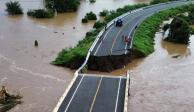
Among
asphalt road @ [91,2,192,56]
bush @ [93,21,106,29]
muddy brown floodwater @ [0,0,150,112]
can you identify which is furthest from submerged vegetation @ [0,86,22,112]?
bush @ [93,21,106,29]

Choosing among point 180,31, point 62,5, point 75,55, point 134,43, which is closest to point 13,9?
point 62,5

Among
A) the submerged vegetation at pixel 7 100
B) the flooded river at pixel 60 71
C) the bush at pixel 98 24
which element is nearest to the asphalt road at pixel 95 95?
the flooded river at pixel 60 71

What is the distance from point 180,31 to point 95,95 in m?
22.0

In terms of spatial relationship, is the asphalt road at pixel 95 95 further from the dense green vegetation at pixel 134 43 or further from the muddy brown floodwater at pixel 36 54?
the dense green vegetation at pixel 134 43

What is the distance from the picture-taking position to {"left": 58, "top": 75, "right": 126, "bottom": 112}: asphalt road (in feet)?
85.9

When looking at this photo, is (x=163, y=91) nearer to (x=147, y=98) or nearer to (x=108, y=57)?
(x=147, y=98)

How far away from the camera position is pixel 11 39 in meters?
47.3

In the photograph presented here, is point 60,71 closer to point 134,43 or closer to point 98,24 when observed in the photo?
point 134,43

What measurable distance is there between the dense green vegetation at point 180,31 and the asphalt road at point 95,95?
1825 cm

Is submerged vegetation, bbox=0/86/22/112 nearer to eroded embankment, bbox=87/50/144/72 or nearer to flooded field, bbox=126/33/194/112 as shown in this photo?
flooded field, bbox=126/33/194/112

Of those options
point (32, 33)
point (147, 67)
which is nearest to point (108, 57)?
point (147, 67)

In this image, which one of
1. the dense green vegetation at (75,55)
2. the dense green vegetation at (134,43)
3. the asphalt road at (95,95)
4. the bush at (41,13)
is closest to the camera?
the asphalt road at (95,95)

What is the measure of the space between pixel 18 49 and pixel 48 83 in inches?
421

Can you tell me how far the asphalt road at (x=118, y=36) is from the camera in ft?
129
